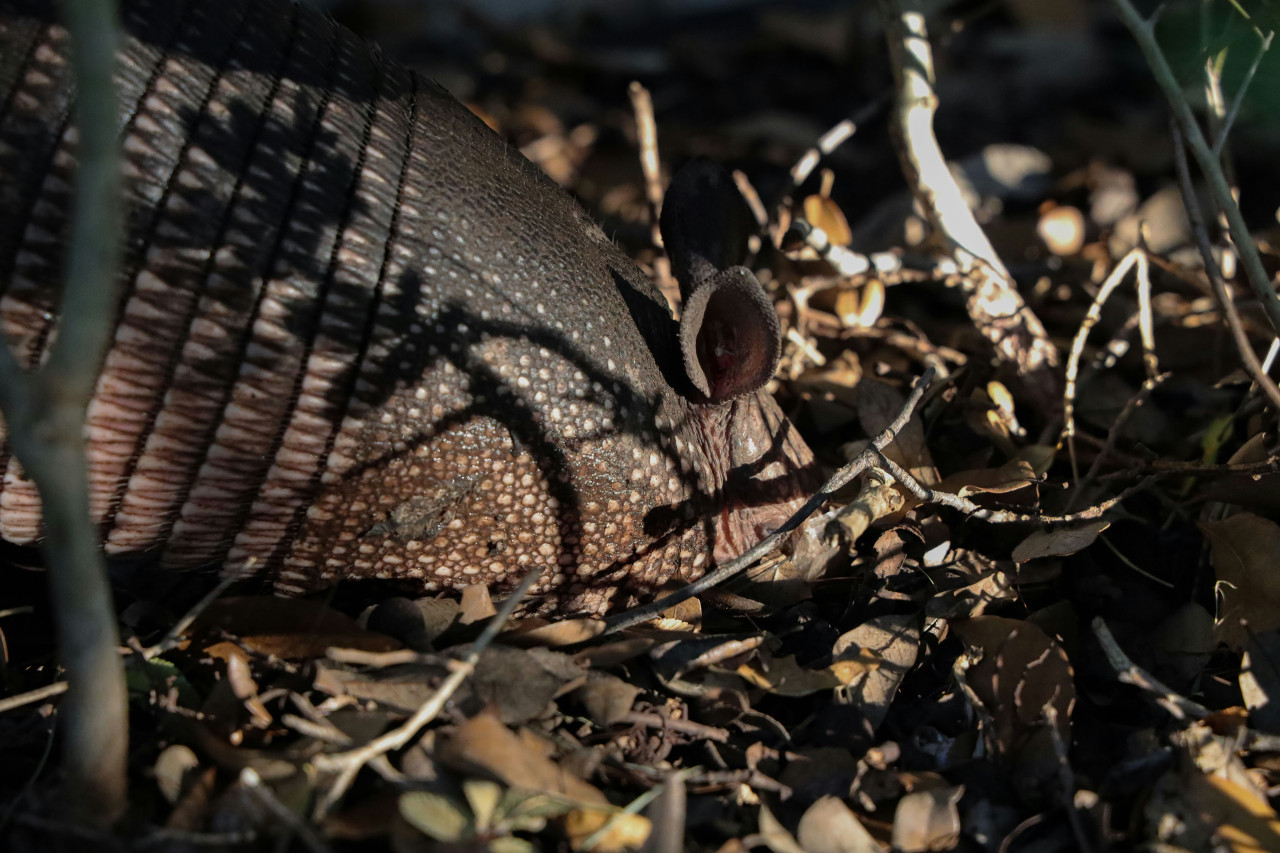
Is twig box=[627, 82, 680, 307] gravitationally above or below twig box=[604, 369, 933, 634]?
above

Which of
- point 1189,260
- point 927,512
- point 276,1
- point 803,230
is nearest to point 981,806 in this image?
point 927,512

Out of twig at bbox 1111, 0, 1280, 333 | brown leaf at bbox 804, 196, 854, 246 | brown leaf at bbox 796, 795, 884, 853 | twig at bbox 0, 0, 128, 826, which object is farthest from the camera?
brown leaf at bbox 804, 196, 854, 246

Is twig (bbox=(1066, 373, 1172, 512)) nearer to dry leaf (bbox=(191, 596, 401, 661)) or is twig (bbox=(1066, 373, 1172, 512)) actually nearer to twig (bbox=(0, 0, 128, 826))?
dry leaf (bbox=(191, 596, 401, 661))

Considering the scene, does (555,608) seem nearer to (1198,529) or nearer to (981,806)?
(981,806)

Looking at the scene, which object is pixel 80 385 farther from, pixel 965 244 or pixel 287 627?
pixel 965 244

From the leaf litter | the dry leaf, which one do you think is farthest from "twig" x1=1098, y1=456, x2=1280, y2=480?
Result: the dry leaf

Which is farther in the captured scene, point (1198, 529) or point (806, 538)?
point (1198, 529)

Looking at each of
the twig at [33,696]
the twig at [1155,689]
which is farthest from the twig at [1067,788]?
the twig at [33,696]
